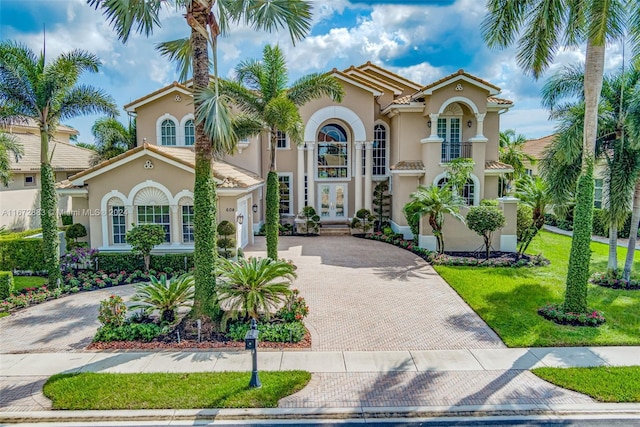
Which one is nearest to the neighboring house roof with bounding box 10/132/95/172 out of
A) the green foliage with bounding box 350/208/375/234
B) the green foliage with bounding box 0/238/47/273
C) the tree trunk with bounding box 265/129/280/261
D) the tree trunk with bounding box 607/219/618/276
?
the green foliage with bounding box 0/238/47/273

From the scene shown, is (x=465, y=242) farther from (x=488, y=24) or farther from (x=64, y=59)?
(x=64, y=59)

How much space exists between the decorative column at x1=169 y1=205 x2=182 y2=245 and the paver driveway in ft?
13.4

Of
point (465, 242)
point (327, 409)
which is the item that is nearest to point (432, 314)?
point (327, 409)

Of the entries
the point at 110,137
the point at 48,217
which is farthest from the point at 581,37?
the point at 110,137

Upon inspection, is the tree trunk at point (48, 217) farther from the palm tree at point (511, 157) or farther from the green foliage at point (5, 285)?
the palm tree at point (511, 157)

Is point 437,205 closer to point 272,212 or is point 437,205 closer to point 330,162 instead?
point 272,212

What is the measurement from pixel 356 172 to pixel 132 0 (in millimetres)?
17489

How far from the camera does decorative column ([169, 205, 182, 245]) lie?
60.0 feet

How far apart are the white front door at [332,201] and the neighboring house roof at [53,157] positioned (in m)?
15.7

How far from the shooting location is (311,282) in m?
16.9

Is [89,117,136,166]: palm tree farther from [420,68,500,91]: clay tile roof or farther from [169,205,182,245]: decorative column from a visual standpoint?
[420,68,500,91]: clay tile roof

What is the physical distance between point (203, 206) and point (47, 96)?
24.4 feet

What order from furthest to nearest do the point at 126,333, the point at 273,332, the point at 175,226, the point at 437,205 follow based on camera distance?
the point at 437,205 < the point at 175,226 < the point at 273,332 < the point at 126,333

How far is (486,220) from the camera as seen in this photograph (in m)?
19.4
